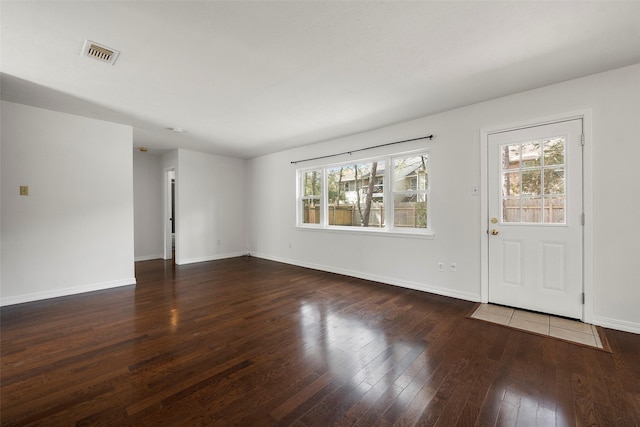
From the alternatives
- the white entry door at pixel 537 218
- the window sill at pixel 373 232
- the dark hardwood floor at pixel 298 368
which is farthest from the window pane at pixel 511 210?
the dark hardwood floor at pixel 298 368

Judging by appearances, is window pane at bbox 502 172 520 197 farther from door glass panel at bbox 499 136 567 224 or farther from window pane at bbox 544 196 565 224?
window pane at bbox 544 196 565 224

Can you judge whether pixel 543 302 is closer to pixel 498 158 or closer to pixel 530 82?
pixel 498 158

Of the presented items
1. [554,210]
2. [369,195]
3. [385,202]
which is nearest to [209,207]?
[369,195]

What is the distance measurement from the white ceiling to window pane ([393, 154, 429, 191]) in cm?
72

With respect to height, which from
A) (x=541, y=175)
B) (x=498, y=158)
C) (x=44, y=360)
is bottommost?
(x=44, y=360)

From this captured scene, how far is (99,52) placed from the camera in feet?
7.45

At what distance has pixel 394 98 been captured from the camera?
325 cm

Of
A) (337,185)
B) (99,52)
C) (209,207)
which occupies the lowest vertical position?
(209,207)

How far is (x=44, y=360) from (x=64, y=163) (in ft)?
9.37

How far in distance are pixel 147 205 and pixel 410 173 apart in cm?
613

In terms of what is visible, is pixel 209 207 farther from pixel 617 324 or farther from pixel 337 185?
pixel 617 324

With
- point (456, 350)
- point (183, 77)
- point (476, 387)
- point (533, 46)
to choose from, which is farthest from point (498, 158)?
point (183, 77)

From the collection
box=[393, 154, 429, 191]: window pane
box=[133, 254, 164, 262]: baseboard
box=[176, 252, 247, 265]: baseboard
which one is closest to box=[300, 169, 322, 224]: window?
box=[393, 154, 429, 191]: window pane

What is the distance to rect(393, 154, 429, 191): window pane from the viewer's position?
402 cm
